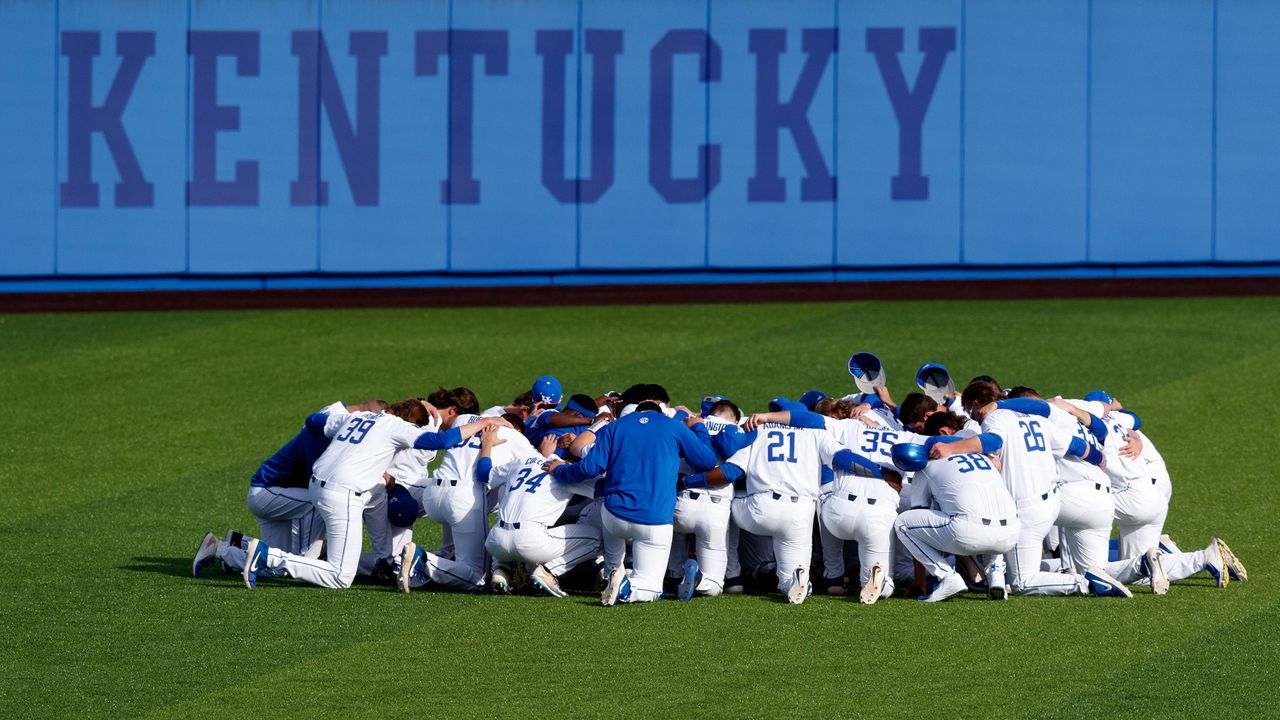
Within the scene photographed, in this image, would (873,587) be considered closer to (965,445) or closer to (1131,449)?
(965,445)

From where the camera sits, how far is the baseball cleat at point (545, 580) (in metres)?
11.5

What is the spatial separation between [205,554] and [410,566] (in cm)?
165

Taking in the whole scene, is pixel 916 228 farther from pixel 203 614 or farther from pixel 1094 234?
pixel 203 614

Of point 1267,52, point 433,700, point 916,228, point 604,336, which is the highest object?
point 1267,52

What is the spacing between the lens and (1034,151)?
84.0 feet

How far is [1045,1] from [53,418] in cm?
1484

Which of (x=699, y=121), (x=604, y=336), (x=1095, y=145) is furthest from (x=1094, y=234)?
(x=604, y=336)

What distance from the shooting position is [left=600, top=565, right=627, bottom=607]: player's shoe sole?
11250 millimetres

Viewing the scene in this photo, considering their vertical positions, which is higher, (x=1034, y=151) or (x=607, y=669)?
(x=1034, y=151)

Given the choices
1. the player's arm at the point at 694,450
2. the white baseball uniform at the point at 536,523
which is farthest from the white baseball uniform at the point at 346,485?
the player's arm at the point at 694,450

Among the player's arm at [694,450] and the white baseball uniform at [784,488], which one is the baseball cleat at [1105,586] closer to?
the white baseball uniform at [784,488]

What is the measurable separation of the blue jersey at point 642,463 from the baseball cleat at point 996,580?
1913 mm

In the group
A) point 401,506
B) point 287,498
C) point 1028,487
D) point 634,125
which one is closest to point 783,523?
point 1028,487

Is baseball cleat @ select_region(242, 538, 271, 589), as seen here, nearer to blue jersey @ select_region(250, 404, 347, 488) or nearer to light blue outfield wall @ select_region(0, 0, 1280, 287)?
blue jersey @ select_region(250, 404, 347, 488)
